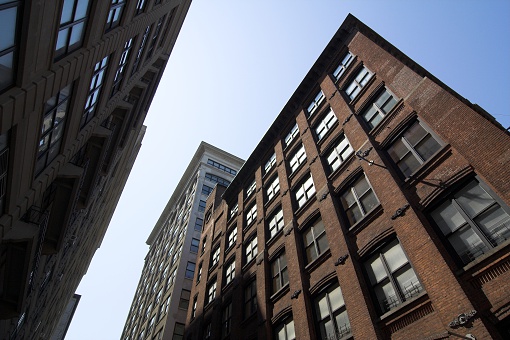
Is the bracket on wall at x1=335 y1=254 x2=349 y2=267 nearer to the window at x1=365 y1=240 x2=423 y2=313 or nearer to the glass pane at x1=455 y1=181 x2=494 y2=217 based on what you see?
the window at x1=365 y1=240 x2=423 y2=313

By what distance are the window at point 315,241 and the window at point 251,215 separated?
296 inches

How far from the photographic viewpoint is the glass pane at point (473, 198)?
9.60 metres

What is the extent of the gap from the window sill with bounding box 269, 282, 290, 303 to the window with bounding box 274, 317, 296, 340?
4.03 ft

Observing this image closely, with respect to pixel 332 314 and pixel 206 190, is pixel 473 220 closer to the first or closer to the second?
pixel 332 314

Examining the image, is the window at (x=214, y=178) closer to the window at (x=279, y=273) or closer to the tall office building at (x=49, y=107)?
the tall office building at (x=49, y=107)

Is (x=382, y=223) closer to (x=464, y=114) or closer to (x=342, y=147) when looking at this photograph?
(x=464, y=114)

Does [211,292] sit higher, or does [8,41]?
[211,292]

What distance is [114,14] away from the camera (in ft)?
41.0

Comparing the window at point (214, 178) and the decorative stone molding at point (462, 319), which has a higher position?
the window at point (214, 178)

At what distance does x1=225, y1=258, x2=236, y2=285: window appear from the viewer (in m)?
22.8

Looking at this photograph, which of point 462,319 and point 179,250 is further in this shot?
point 179,250

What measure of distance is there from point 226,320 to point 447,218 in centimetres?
1510

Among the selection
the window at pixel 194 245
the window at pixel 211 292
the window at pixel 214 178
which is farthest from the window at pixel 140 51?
the window at pixel 214 178

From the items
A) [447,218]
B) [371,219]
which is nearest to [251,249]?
[371,219]
